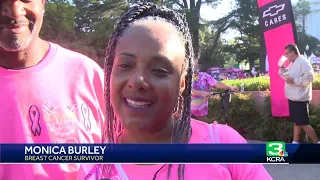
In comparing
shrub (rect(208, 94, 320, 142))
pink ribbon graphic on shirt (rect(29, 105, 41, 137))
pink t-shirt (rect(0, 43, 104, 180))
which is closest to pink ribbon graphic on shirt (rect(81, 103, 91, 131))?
pink t-shirt (rect(0, 43, 104, 180))

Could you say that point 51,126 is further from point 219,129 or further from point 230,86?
point 230,86

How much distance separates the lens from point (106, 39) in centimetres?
100

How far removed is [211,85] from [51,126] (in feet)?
1.56

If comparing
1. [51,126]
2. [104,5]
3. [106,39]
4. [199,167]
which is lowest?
[199,167]

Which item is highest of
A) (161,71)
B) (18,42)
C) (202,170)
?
(18,42)

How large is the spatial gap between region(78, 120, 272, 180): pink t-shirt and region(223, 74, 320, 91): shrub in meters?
0.26

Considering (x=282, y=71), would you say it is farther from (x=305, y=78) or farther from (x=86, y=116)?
(x=86, y=116)

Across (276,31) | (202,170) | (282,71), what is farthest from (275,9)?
(202,170)

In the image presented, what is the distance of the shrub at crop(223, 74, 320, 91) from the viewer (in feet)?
3.71

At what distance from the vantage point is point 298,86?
3.73 feet

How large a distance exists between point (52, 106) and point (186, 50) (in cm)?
38

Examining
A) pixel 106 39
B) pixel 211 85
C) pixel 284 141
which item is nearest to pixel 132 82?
pixel 106 39

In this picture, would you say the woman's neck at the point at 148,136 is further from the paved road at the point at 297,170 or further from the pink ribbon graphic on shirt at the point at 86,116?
the paved road at the point at 297,170

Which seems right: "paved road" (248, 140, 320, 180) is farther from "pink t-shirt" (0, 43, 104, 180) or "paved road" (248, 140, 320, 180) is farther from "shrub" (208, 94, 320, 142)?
"pink t-shirt" (0, 43, 104, 180)
